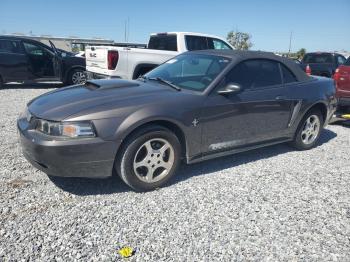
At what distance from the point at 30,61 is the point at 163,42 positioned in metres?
4.28

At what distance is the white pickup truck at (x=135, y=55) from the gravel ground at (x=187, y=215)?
374 centimetres

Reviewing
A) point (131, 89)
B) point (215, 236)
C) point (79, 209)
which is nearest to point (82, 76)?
point (131, 89)

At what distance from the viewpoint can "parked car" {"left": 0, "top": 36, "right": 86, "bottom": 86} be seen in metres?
9.65

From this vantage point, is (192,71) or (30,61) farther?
(30,61)

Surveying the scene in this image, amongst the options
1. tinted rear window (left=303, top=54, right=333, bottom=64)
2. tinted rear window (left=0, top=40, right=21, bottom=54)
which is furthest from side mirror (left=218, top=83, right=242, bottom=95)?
tinted rear window (left=303, top=54, right=333, bottom=64)

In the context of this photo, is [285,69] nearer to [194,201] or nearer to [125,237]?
[194,201]

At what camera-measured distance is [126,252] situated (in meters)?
2.46

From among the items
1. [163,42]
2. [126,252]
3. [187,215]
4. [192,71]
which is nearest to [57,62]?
[163,42]

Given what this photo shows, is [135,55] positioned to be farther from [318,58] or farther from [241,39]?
[241,39]

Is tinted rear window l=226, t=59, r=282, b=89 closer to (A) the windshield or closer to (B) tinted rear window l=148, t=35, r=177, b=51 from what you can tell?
(A) the windshield

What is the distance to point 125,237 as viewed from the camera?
2.65 meters

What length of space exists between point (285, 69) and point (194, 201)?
8.56 ft

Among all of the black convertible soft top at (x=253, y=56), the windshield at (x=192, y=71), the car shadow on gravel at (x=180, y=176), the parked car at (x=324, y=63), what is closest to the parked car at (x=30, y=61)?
the windshield at (x=192, y=71)

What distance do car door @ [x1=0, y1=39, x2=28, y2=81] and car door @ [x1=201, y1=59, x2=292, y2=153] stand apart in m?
8.07
